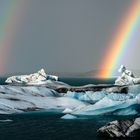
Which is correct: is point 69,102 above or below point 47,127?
above

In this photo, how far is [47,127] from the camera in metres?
66.1

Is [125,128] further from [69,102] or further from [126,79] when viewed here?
[126,79]

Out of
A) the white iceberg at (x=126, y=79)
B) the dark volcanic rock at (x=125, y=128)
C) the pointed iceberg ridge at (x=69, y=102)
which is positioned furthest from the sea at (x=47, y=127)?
Result: the white iceberg at (x=126, y=79)

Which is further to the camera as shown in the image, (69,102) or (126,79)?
(126,79)

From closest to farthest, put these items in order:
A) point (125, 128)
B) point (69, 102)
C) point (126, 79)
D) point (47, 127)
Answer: point (125, 128), point (47, 127), point (69, 102), point (126, 79)

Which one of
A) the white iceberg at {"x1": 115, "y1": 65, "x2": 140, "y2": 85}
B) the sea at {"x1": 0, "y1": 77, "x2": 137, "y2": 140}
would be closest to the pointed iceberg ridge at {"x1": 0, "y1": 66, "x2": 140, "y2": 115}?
the sea at {"x1": 0, "y1": 77, "x2": 137, "y2": 140}

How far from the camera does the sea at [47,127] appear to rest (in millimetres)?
57000

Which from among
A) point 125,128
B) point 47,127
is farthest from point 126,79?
point 125,128

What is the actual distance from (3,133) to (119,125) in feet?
58.1

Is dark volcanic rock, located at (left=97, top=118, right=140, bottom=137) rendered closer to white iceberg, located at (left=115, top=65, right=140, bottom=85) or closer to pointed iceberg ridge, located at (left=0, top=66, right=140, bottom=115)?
pointed iceberg ridge, located at (left=0, top=66, right=140, bottom=115)

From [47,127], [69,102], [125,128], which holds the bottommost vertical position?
[47,127]

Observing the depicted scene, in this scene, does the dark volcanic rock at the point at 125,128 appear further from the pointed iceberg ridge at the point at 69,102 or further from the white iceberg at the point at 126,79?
the white iceberg at the point at 126,79

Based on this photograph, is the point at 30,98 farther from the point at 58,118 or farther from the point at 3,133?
the point at 3,133

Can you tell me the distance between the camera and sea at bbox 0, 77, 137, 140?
2244 inches
